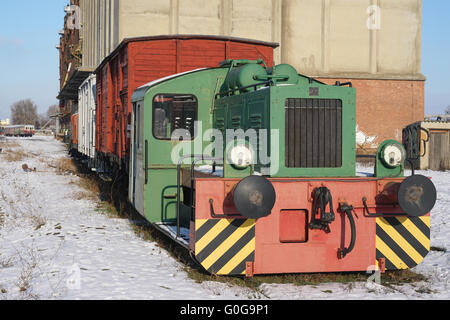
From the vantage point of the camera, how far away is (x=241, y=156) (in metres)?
5.99

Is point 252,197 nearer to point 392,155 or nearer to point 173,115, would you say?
point 392,155

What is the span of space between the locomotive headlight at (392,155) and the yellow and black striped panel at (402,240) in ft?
2.16

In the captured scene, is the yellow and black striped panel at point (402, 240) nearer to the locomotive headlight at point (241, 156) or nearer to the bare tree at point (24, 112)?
the locomotive headlight at point (241, 156)

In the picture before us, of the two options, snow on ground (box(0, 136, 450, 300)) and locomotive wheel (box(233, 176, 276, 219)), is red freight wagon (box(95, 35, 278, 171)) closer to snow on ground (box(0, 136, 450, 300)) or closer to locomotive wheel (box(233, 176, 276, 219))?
snow on ground (box(0, 136, 450, 300))

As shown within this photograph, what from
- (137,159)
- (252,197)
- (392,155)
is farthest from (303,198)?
(137,159)

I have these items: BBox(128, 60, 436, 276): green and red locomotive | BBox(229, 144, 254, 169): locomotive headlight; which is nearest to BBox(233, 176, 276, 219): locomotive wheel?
BBox(128, 60, 436, 276): green and red locomotive

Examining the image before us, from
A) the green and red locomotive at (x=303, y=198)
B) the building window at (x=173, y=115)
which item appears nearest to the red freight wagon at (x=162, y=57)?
the building window at (x=173, y=115)

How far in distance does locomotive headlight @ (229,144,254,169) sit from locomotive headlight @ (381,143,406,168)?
1.63m

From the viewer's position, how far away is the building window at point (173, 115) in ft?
26.8

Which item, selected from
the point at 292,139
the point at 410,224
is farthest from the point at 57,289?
the point at 410,224

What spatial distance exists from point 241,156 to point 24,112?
188 m

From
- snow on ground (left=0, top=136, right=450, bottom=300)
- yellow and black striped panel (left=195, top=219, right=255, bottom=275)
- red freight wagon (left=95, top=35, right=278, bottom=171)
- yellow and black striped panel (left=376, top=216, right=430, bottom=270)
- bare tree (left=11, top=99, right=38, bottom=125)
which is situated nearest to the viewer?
snow on ground (left=0, top=136, right=450, bottom=300)

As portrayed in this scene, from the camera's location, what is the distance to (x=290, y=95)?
6.33 meters

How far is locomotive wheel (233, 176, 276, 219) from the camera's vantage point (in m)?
5.75
